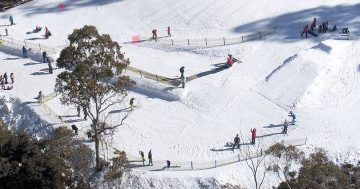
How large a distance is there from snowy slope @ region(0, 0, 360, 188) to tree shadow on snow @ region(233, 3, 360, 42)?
0.10m

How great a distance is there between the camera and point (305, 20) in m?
54.2

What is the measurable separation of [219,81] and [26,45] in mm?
20504

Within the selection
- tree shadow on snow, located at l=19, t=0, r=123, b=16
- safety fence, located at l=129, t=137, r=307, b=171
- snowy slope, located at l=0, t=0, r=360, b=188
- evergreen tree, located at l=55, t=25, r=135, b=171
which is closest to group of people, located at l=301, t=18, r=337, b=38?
snowy slope, located at l=0, t=0, r=360, b=188

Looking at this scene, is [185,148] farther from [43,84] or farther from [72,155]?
[43,84]

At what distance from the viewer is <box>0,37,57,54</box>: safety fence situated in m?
51.8

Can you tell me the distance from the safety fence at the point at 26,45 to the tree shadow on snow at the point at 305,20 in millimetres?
18525

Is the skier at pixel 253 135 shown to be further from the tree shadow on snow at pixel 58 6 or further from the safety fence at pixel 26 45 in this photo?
the tree shadow on snow at pixel 58 6

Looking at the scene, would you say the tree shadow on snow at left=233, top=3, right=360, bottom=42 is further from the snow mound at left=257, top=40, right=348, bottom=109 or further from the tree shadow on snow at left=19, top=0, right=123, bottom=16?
the tree shadow on snow at left=19, top=0, right=123, bottom=16

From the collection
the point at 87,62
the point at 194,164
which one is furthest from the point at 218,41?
the point at 87,62

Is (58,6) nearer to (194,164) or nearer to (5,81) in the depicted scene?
(5,81)

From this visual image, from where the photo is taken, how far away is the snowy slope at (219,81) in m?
38.2

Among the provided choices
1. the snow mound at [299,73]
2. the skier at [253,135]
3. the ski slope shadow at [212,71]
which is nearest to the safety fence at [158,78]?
the ski slope shadow at [212,71]

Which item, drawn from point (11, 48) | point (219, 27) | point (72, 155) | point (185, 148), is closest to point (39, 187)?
point (72, 155)

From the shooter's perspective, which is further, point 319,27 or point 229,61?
point 319,27
